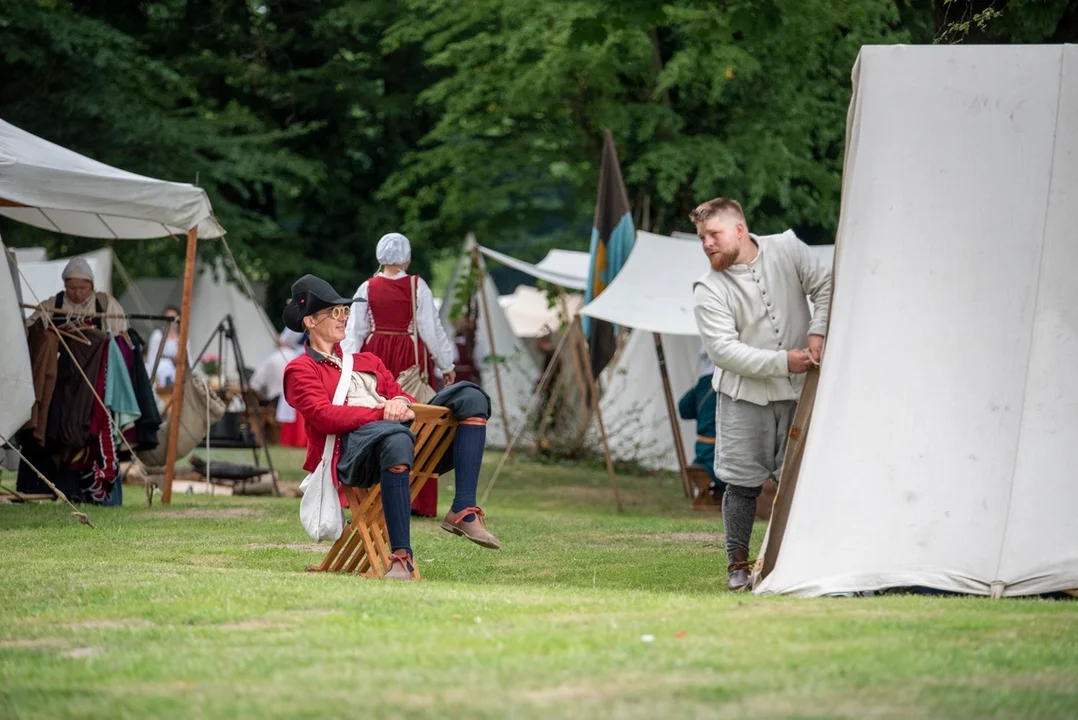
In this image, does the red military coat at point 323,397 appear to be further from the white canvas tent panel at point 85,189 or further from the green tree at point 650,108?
the green tree at point 650,108

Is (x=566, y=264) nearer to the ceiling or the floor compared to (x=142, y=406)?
nearer to the ceiling

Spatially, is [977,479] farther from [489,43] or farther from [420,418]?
Result: [489,43]

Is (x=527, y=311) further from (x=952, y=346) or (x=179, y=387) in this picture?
(x=952, y=346)

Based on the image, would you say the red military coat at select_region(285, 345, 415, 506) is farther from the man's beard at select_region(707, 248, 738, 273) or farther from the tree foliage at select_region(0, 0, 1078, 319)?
the tree foliage at select_region(0, 0, 1078, 319)

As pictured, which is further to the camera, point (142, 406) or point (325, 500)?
point (142, 406)

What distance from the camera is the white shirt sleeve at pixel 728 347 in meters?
6.27

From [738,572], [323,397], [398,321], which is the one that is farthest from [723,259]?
Answer: [398,321]

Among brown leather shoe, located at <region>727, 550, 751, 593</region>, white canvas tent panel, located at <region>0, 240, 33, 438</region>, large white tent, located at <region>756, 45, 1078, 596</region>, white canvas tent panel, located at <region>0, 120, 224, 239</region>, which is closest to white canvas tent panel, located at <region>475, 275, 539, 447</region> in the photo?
white canvas tent panel, located at <region>0, 120, 224, 239</region>

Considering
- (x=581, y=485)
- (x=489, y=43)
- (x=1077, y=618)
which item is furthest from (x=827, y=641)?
(x=489, y=43)

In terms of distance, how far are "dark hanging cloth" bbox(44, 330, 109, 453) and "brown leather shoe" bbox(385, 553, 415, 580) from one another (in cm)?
473

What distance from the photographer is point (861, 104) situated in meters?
6.06

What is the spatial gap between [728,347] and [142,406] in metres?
5.98

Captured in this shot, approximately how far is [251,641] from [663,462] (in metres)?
13.1

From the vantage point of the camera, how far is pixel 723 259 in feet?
21.1
